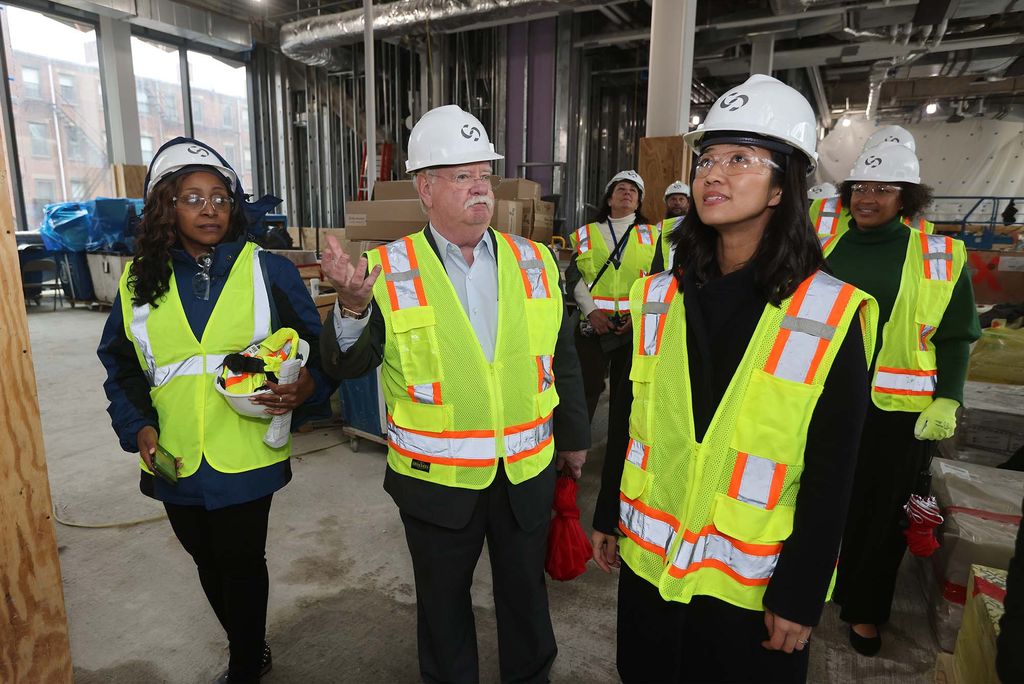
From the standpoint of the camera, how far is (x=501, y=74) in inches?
382

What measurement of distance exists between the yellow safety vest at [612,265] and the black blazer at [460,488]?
209 cm

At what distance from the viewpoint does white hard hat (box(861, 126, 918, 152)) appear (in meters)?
2.51

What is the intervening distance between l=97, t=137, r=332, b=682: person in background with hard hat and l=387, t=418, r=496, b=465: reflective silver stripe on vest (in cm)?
42

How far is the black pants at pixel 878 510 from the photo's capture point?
7.72ft

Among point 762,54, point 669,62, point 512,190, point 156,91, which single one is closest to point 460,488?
point 512,190

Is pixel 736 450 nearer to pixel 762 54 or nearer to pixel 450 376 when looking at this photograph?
pixel 450 376

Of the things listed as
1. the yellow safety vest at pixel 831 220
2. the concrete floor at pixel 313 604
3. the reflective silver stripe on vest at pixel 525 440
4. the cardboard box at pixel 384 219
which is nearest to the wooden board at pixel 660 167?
the cardboard box at pixel 384 219

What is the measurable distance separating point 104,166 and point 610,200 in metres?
12.2

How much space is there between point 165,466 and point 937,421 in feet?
8.89

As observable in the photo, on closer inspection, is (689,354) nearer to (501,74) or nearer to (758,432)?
(758,432)

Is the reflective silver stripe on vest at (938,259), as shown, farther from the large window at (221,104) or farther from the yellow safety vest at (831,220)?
the large window at (221,104)

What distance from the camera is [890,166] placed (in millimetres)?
2387

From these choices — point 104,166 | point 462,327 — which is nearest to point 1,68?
point 104,166

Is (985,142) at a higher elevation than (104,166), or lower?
higher
